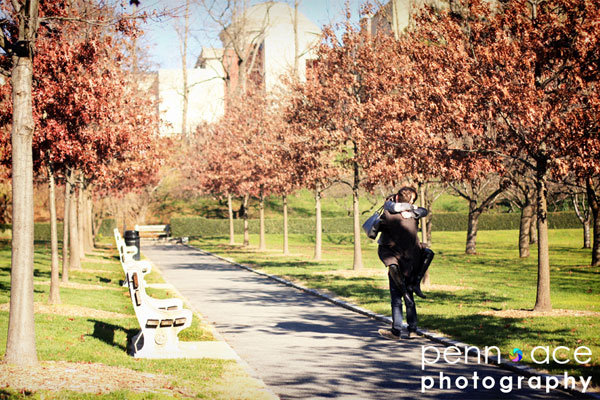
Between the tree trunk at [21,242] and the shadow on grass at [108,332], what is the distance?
6.20 ft

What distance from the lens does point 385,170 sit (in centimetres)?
1872

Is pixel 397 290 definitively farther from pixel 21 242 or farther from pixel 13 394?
pixel 13 394

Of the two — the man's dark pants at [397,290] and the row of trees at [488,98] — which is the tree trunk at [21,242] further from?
the row of trees at [488,98]

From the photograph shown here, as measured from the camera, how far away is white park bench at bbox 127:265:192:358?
904 centimetres

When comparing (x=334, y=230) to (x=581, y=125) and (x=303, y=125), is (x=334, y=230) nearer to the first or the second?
(x=303, y=125)

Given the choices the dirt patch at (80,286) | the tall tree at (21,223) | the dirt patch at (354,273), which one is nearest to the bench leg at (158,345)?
the tall tree at (21,223)

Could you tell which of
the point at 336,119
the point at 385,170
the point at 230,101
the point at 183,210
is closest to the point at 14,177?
the point at 385,170

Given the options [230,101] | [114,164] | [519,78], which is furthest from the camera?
[230,101]

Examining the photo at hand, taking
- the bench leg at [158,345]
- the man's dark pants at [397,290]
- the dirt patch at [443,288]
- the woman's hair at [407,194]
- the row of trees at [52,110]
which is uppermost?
the row of trees at [52,110]

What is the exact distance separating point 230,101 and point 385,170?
94.3 ft

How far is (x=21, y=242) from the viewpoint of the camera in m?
8.21

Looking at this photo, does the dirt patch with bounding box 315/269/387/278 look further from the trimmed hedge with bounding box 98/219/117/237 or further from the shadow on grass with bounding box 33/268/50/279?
the trimmed hedge with bounding box 98/219/117/237

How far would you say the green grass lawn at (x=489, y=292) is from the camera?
10031 mm

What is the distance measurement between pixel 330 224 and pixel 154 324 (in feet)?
155
